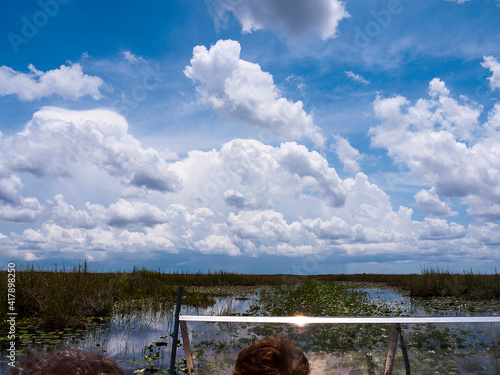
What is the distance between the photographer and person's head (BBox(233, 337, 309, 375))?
1.74m

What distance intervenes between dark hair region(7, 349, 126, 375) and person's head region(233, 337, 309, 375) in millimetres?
1133

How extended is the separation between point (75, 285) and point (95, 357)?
9629 millimetres

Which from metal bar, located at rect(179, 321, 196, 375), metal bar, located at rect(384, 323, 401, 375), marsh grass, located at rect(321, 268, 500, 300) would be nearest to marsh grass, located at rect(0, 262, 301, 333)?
metal bar, located at rect(179, 321, 196, 375)

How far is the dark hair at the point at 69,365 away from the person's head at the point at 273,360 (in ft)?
3.72

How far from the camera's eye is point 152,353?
6430mm

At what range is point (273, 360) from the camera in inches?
68.7

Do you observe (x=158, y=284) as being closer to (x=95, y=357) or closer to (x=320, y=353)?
(x=320, y=353)

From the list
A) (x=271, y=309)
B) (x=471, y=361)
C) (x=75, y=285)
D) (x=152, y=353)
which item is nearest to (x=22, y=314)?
(x=75, y=285)

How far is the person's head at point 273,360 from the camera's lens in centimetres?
174

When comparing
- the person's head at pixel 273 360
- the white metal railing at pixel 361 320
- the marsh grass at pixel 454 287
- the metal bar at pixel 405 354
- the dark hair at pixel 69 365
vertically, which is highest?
the dark hair at pixel 69 365

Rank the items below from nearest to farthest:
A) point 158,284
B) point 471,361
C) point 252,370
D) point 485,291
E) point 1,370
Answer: point 252,370 → point 471,361 → point 1,370 → point 485,291 → point 158,284

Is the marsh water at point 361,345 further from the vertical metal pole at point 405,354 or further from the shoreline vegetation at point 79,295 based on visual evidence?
the shoreline vegetation at point 79,295

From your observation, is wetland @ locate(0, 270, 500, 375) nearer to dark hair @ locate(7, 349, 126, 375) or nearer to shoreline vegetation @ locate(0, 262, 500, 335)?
shoreline vegetation @ locate(0, 262, 500, 335)

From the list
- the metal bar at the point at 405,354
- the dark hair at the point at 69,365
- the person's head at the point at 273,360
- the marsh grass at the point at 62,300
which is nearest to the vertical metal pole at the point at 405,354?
the metal bar at the point at 405,354
